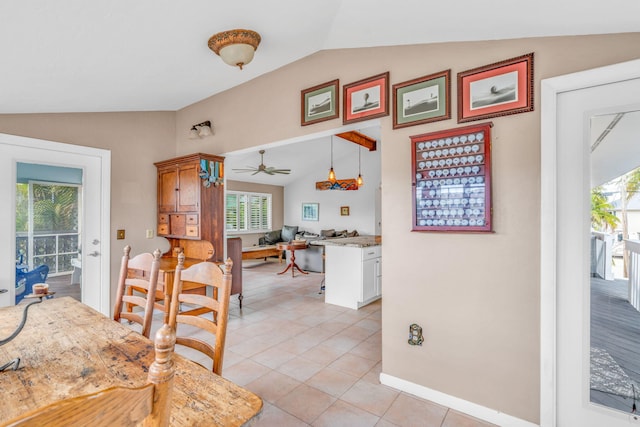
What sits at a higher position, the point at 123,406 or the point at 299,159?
the point at 299,159

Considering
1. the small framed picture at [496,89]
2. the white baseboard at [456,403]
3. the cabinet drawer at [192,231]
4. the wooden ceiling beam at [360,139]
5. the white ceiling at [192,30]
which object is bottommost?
the white baseboard at [456,403]

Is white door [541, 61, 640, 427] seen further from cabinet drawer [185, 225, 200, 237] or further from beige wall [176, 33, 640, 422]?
cabinet drawer [185, 225, 200, 237]

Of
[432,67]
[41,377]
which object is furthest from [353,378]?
[432,67]

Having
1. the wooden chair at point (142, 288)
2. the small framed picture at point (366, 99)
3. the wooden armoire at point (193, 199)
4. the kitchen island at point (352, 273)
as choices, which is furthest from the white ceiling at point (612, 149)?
the wooden armoire at point (193, 199)

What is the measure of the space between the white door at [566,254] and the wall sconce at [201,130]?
3078 mm

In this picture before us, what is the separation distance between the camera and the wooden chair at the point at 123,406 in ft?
1.31

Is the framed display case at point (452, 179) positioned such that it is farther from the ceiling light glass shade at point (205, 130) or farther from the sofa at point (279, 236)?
the sofa at point (279, 236)

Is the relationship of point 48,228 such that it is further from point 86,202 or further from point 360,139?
point 360,139

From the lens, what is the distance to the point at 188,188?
3.54 m

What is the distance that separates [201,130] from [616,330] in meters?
3.78

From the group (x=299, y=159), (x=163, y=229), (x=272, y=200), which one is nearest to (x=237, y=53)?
(x=163, y=229)

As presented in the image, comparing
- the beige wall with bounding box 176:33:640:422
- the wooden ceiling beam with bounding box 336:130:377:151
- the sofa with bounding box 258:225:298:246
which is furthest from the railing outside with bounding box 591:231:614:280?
the sofa with bounding box 258:225:298:246

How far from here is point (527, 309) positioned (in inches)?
70.9

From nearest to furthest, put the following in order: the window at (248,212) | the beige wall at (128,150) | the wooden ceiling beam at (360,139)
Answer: the beige wall at (128,150) < the wooden ceiling beam at (360,139) < the window at (248,212)
